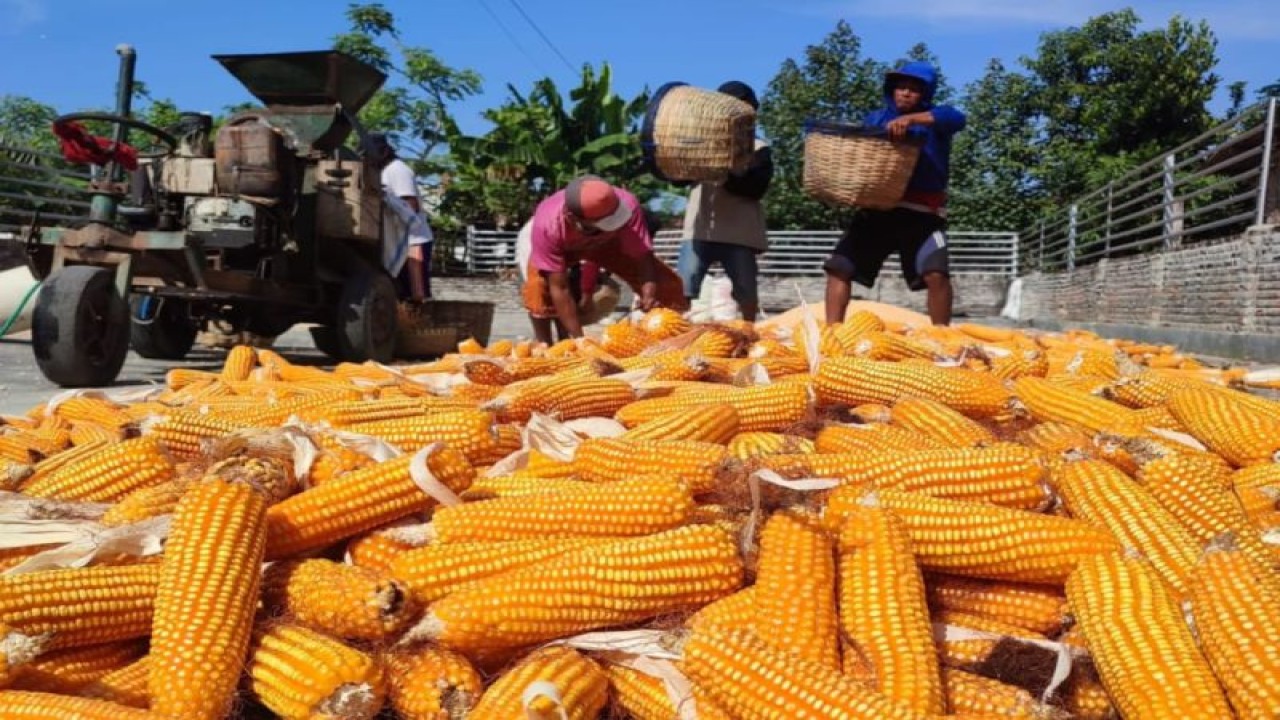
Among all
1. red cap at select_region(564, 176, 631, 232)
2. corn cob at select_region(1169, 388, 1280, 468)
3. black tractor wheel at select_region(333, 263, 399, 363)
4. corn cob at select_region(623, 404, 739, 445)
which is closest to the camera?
corn cob at select_region(1169, 388, 1280, 468)

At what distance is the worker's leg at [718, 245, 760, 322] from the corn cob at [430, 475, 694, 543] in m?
5.85

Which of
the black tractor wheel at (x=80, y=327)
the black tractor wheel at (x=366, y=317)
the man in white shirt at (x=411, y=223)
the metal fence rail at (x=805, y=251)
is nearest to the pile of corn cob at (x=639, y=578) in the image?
the black tractor wheel at (x=80, y=327)

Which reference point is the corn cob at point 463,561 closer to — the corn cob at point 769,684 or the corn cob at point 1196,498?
the corn cob at point 769,684

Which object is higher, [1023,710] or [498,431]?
[498,431]

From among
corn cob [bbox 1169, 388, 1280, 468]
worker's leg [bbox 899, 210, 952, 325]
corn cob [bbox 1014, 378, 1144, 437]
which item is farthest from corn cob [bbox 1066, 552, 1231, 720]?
worker's leg [bbox 899, 210, 952, 325]

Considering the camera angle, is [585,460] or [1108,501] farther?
[585,460]

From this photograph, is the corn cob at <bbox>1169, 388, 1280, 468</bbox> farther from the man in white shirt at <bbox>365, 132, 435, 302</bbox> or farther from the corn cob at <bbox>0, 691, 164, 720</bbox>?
the man in white shirt at <bbox>365, 132, 435, 302</bbox>

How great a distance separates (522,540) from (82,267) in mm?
4919

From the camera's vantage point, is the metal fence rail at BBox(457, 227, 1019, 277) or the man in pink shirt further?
the metal fence rail at BBox(457, 227, 1019, 277)

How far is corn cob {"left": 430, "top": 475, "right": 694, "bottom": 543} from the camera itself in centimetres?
193

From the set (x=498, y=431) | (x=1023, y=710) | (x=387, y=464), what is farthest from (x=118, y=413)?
(x=1023, y=710)

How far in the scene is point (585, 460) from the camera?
238 centimetres

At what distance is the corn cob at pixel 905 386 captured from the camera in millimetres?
3045

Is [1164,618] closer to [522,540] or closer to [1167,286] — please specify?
[522,540]
